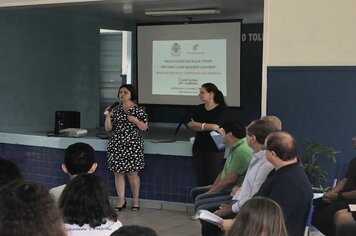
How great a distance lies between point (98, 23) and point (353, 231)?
776 centimetres

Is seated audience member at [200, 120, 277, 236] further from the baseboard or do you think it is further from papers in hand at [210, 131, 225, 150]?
the baseboard

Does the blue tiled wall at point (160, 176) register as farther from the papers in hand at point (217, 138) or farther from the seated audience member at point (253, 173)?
the seated audience member at point (253, 173)

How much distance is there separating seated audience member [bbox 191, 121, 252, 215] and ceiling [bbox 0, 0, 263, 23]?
3341 millimetres

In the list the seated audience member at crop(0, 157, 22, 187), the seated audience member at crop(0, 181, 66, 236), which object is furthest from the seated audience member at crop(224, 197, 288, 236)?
the seated audience member at crop(0, 157, 22, 187)

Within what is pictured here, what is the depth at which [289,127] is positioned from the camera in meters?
5.47

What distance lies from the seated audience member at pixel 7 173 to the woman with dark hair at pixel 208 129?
296 centimetres

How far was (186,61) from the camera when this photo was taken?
27.3ft

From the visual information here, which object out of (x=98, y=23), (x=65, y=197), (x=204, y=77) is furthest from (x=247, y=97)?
(x=65, y=197)

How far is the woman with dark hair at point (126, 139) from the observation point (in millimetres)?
5852

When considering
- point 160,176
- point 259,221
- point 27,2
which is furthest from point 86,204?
point 27,2

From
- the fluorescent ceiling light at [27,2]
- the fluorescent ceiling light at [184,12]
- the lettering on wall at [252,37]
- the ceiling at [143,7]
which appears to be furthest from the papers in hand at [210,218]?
the lettering on wall at [252,37]

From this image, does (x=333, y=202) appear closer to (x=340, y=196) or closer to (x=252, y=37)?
(x=340, y=196)

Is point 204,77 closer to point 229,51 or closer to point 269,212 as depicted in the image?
point 229,51

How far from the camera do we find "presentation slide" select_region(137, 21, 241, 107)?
8.13 meters
